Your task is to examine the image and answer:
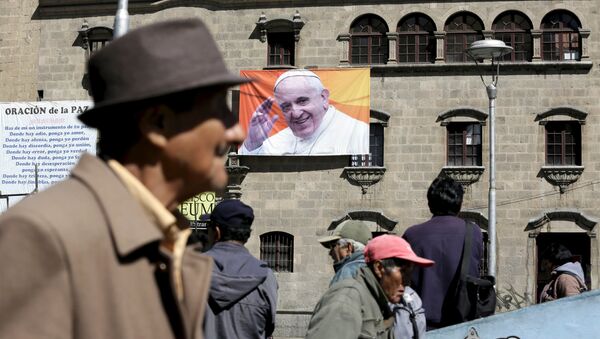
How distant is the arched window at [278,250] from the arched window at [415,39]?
6.56 metres

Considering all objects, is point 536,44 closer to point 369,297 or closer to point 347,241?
point 347,241

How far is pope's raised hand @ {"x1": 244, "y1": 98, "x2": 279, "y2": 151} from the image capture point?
1337 inches

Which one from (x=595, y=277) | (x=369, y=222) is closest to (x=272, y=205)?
(x=369, y=222)

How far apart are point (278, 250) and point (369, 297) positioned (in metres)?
29.7

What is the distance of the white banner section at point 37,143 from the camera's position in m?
31.6

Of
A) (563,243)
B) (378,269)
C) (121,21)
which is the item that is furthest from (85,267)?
(563,243)

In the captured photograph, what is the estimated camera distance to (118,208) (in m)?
2.09

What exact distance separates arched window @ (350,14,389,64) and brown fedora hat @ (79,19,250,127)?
108 feet

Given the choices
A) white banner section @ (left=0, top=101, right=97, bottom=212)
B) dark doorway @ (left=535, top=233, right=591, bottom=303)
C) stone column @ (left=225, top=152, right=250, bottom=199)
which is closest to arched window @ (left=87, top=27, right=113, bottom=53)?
white banner section @ (left=0, top=101, right=97, bottom=212)

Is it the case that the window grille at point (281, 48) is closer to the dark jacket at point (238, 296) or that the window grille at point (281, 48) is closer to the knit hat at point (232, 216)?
the knit hat at point (232, 216)

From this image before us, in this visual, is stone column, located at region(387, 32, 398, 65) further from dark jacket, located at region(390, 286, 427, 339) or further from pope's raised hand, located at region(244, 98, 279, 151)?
dark jacket, located at region(390, 286, 427, 339)

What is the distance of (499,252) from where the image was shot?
33312mm

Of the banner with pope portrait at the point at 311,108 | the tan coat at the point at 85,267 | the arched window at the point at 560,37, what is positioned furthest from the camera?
the banner with pope portrait at the point at 311,108

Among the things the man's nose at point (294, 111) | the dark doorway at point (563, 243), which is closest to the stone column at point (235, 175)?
the man's nose at point (294, 111)
